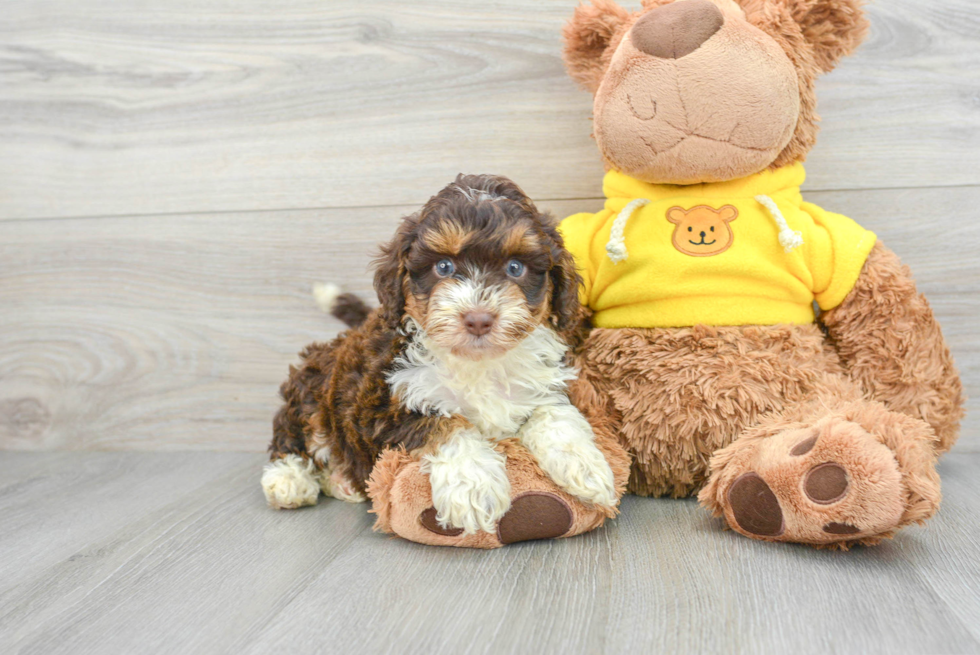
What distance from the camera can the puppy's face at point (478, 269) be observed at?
1.23m

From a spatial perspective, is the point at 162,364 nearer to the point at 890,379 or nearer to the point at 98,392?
the point at 98,392

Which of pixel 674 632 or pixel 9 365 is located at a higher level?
pixel 674 632

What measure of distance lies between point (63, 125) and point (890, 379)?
229cm

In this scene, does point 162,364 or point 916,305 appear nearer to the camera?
point 916,305

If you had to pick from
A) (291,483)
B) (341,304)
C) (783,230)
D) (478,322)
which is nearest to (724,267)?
(783,230)

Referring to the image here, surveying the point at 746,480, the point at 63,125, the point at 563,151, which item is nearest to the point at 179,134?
the point at 63,125

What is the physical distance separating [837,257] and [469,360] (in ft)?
2.64

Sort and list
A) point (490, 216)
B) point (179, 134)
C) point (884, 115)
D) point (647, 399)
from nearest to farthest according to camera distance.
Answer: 1. point (490, 216)
2. point (647, 399)
3. point (884, 115)
4. point (179, 134)

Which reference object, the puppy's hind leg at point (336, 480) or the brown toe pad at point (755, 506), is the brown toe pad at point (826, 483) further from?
the puppy's hind leg at point (336, 480)

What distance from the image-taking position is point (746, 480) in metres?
1.29

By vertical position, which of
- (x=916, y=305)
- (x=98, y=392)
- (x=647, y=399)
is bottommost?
(x=98, y=392)

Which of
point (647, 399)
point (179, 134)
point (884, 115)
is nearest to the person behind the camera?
point (647, 399)

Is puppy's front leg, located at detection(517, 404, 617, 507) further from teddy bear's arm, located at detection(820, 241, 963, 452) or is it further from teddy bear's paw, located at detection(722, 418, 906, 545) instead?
teddy bear's arm, located at detection(820, 241, 963, 452)

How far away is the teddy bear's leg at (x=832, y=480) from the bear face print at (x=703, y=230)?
0.39 meters
